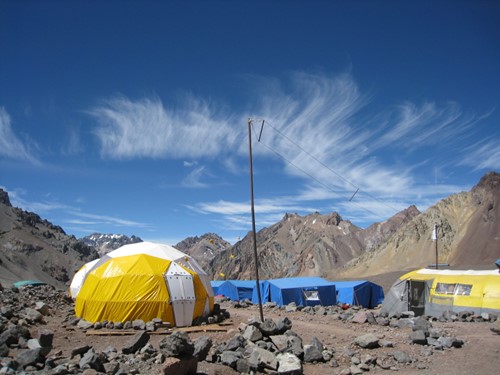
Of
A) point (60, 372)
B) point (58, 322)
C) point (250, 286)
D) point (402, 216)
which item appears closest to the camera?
point (60, 372)

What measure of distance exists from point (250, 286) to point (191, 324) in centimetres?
1894

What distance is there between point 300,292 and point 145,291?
17.0m

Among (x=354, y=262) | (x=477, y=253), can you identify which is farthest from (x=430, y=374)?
(x=354, y=262)

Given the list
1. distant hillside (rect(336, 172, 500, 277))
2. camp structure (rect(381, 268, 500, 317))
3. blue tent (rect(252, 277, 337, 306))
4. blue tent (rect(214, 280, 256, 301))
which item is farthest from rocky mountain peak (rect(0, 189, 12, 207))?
camp structure (rect(381, 268, 500, 317))

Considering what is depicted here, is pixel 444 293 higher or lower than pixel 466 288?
lower

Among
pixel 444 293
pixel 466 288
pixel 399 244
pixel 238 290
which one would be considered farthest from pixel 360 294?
pixel 399 244

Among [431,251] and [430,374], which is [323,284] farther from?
[431,251]

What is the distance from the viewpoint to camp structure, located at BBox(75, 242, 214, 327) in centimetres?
1658

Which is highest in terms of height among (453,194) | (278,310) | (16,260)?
(453,194)

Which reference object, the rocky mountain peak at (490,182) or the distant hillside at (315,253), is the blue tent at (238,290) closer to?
the rocky mountain peak at (490,182)

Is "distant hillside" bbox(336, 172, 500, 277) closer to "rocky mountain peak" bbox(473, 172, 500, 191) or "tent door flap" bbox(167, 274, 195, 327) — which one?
"rocky mountain peak" bbox(473, 172, 500, 191)

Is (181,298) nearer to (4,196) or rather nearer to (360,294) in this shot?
(360,294)

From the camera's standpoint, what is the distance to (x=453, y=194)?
334 ft

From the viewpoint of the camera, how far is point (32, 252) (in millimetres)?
85500
